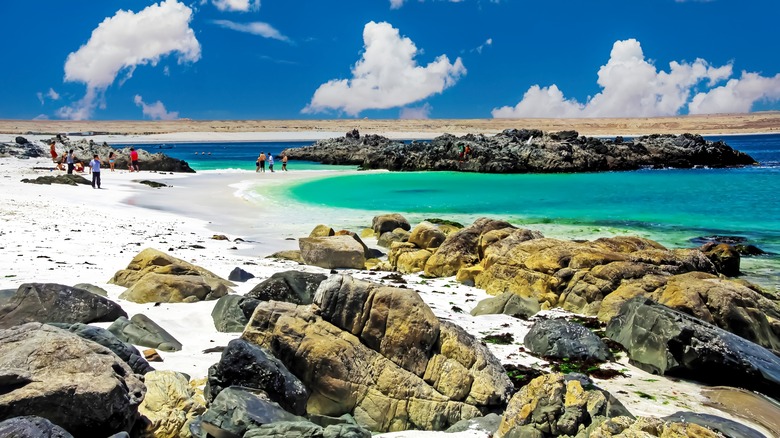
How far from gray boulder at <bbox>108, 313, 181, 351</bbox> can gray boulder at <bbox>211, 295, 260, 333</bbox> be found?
0.86 meters

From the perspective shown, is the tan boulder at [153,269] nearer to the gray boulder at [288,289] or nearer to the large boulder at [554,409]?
the gray boulder at [288,289]

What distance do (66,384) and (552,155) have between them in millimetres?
54167

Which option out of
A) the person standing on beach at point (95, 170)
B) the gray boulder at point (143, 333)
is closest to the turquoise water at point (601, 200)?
the person standing on beach at point (95, 170)

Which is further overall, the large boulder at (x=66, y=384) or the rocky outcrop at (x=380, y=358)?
the rocky outcrop at (x=380, y=358)

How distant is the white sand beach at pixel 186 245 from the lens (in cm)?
770

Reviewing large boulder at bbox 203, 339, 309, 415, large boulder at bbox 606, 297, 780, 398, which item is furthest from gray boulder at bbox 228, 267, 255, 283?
large boulder at bbox 606, 297, 780, 398

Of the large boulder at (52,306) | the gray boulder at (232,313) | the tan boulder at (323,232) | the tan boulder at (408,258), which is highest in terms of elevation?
the large boulder at (52,306)

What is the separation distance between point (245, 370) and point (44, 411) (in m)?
1.79

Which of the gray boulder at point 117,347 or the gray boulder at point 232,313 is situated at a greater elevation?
the gray boulder at point 117,347

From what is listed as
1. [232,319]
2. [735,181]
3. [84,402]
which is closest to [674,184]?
[735,181]

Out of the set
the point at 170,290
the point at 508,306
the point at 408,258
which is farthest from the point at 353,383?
the point at 408,258

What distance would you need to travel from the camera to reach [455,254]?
14.6m

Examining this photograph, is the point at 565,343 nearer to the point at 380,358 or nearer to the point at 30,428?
the point at 380,358

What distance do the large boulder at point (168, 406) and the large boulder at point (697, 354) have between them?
6.08 meters
